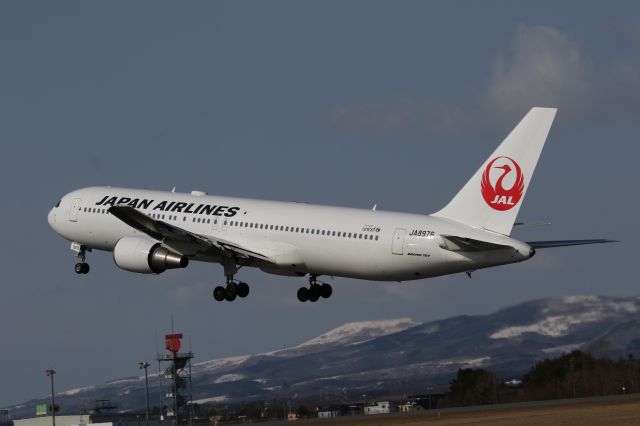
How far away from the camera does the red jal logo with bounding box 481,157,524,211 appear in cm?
6172

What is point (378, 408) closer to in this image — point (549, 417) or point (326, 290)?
point (326, 290)

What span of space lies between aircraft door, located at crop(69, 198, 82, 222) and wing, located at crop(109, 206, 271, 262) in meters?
6.90

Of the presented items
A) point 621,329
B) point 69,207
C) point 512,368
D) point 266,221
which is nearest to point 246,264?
point 266,221

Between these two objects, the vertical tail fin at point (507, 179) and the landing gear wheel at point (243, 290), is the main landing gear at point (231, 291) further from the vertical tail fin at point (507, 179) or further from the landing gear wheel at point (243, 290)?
the vertical tail fin at point (507, 179)

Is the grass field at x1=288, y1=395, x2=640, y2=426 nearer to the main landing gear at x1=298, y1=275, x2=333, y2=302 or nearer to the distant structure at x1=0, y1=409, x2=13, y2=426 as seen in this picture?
the main landing gear at x1=298, y1=275, x2=333, y2=302

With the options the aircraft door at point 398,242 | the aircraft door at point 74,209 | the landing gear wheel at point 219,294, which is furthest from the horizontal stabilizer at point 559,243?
the aircraft door at point 74,209

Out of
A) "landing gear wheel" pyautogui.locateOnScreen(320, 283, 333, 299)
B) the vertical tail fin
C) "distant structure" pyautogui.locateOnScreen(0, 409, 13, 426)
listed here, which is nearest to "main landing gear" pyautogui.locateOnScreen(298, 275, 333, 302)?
"landing gear wheel" pyautogui.locateOnScreen(320, 283, 333, 299)

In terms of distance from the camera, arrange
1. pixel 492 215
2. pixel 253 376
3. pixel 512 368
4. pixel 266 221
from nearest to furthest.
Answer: pixel 492 215
pixel 266 221
pixel 512 368
pixel 253 376

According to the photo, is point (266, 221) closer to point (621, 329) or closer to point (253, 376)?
point (621, 329)

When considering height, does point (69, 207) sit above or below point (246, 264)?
above

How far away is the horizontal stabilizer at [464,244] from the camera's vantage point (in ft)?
197

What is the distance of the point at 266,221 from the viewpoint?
221ft

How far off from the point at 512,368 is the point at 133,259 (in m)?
78.3

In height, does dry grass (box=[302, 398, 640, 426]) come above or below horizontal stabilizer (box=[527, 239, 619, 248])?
below
